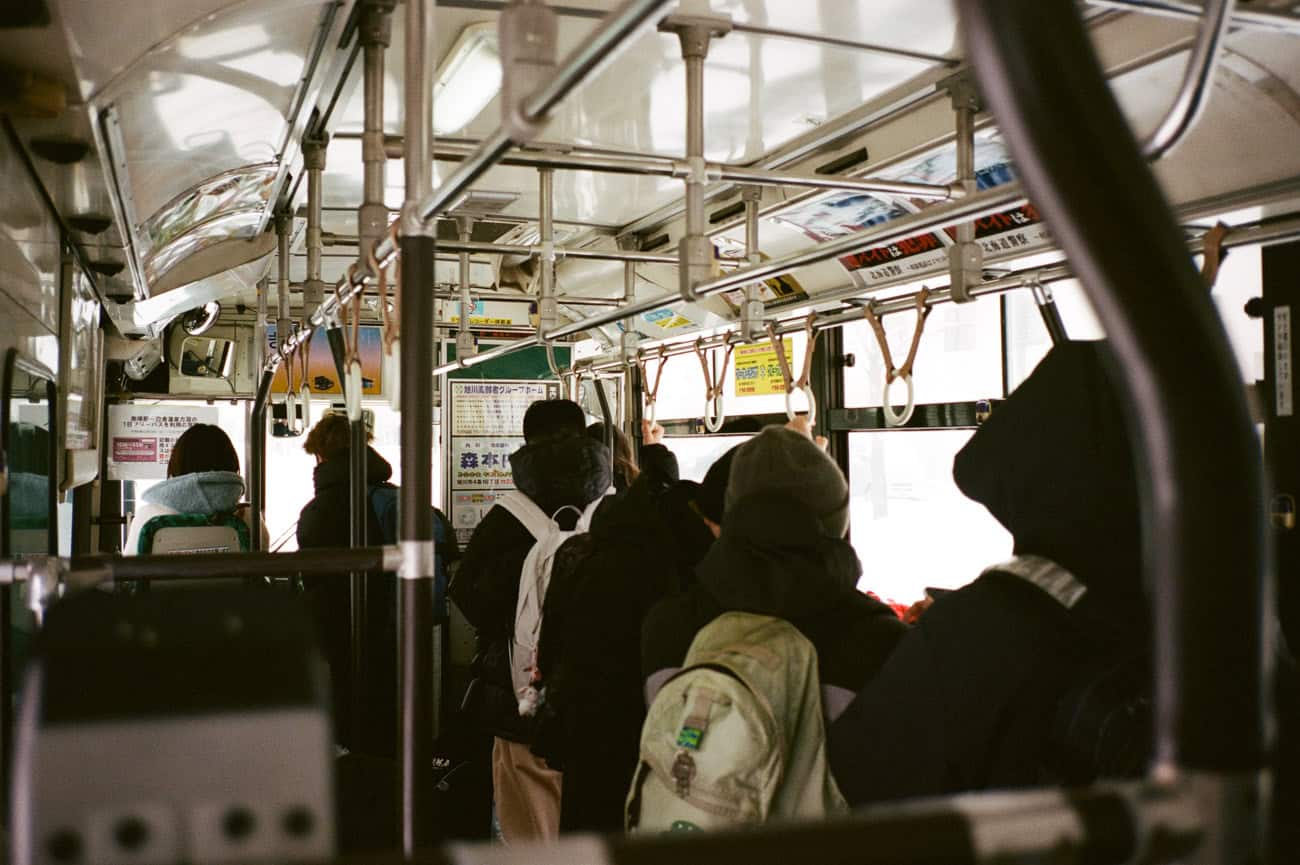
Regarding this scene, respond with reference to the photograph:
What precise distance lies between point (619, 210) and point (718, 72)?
1839 millimetres

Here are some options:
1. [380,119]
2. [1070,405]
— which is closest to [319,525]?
[380,119]

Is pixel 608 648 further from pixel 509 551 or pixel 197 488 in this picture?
pixel 197 488

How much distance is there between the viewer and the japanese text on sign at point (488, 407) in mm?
7320

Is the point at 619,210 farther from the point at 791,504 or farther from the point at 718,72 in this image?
the point at 791,504

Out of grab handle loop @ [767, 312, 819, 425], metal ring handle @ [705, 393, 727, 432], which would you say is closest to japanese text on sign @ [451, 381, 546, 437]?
metal ring handle @ [705, 393, 727, 432]

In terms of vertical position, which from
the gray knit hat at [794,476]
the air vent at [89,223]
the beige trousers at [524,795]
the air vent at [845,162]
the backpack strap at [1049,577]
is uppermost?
the air vent at [845,162]

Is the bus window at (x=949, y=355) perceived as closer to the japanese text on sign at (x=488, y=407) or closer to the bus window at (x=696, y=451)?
the bus window at (x=696, y=451)

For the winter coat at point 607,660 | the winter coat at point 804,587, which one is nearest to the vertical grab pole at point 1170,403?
the winter coat at point 804,587

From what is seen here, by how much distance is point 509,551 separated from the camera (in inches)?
127

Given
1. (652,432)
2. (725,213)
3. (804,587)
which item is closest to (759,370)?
(652,432)

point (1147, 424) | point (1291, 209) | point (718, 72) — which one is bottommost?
point (1147, 424)

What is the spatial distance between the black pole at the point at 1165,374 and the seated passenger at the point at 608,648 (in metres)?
2.17

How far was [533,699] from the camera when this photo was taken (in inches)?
118

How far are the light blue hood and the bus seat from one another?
4 centimetres
